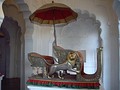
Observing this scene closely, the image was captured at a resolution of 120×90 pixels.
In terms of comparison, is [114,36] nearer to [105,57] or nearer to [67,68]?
[105,57]

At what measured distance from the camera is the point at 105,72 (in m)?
7.23

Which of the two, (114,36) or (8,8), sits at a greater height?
(8,8)

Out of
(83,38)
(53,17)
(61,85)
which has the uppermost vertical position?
(53,17)

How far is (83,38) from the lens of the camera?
10711 millimetres

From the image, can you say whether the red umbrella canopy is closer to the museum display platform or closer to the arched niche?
the museum display platform

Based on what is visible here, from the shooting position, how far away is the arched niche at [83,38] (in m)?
10.4

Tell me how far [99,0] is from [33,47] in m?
2.76

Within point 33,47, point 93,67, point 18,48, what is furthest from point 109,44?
point 18,48

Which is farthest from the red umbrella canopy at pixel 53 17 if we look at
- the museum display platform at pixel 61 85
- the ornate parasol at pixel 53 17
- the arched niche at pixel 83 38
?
the arched niche at pixel 83 38

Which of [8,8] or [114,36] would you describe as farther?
[8,8]

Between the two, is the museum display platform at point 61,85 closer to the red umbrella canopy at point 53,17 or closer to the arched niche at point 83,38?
the red umbrella canopy at point 53,17

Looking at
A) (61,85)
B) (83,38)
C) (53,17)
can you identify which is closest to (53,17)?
(53,17)

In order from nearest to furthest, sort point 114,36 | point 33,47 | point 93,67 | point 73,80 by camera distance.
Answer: point 73,80, point 114,36, point 33,47, point 93,67

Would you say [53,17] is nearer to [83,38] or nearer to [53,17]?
[53,17]
